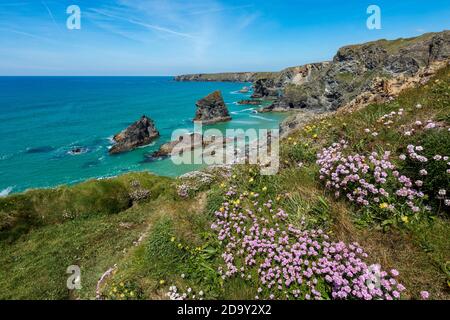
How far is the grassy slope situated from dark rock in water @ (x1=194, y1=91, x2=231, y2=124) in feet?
273

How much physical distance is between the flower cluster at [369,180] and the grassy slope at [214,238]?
380mm

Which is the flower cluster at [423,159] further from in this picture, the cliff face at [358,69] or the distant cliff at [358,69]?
the cliff face at [358,69]

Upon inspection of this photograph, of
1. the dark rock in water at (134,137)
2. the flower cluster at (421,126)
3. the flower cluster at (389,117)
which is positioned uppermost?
the flower cluster at (389,117)

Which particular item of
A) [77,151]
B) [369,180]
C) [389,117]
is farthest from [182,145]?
[369,180]

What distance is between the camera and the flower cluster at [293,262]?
5.01 metres

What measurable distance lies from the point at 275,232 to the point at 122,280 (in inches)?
171

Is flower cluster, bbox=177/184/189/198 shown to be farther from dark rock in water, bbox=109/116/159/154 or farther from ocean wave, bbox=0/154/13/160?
ocean wave, bbox=0/154/13/160

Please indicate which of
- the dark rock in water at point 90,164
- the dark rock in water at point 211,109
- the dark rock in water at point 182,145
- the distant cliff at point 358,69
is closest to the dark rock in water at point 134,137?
the dark rock in water at point 90,164

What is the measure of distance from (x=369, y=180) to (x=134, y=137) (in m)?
66.8

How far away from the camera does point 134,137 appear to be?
221ft

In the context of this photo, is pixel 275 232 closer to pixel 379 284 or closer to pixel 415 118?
pixel 379 284

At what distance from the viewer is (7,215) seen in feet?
51.9

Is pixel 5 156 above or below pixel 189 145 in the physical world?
below

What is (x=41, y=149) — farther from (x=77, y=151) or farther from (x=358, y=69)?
(x=358, y=69)
